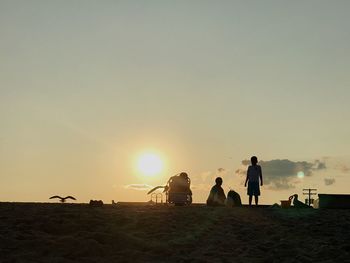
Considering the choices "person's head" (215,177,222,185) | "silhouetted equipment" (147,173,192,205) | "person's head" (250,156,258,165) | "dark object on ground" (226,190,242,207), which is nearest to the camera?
"dark object on ground" (226,190,242,207)

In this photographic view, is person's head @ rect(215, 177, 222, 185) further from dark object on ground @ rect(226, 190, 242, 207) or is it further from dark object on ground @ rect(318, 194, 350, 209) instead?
dark object on ground @ rect(318, 194, 350, 209)

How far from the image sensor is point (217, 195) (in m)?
20.3

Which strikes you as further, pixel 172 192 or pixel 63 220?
pixel 172 192

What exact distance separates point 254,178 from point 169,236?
778 centimetres

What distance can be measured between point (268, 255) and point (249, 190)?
342 inches

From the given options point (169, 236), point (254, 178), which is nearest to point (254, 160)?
point (254, 178)

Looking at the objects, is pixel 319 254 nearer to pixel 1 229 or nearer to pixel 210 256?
pixel 210 256

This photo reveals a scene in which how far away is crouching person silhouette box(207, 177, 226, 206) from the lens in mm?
20016

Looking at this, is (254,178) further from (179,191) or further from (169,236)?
(169,236)

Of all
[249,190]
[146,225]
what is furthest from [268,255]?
[249,190]

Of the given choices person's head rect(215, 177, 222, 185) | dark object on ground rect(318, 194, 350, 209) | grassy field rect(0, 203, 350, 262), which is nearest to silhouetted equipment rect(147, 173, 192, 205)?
person's head rect(215, 177, 222, 185)

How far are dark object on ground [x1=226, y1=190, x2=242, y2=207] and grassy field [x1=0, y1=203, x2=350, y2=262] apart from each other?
370 centimetres

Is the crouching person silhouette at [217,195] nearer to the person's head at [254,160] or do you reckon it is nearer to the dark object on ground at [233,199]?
the dark object on ground at [233,199]

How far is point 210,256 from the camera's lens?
1141 cm
